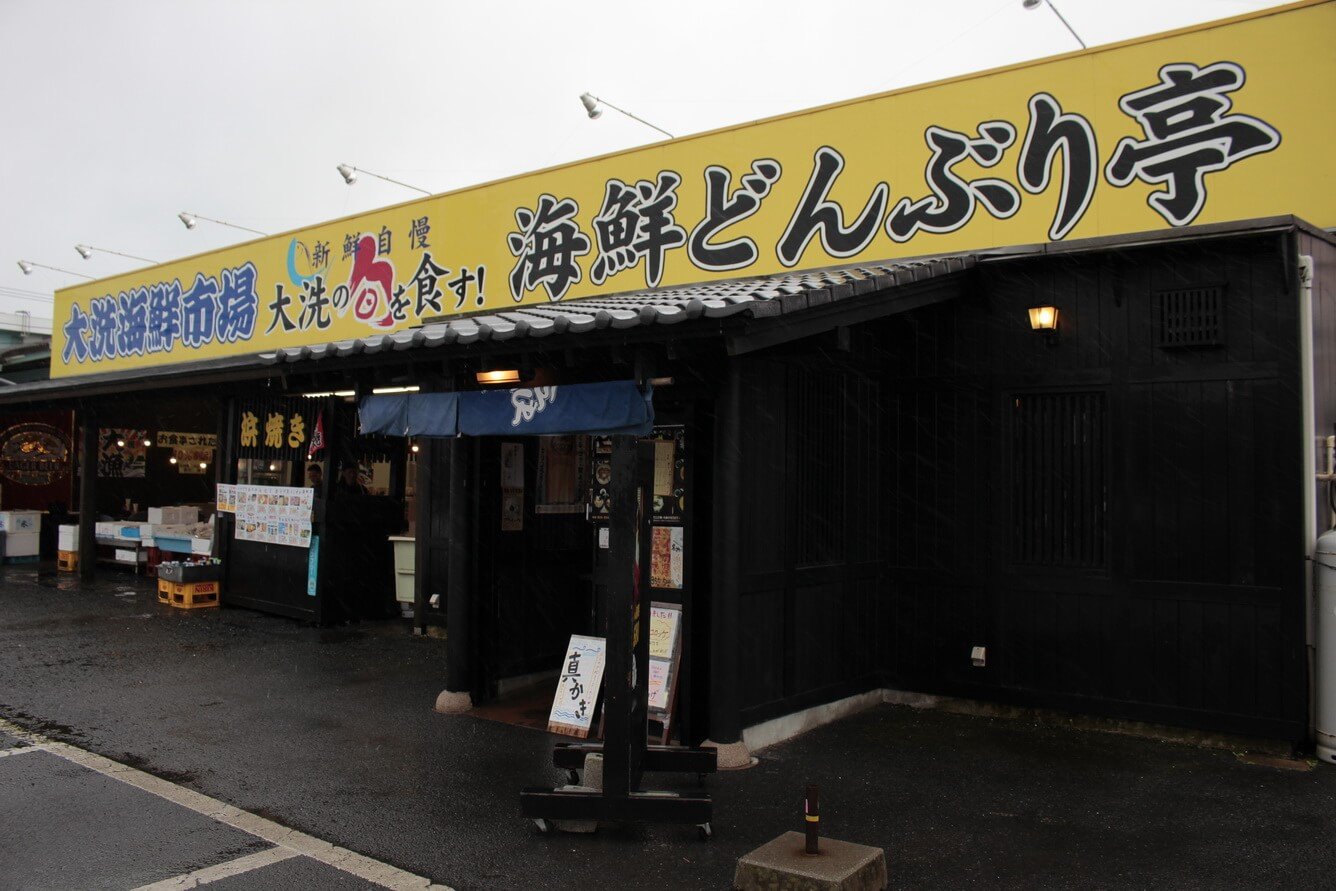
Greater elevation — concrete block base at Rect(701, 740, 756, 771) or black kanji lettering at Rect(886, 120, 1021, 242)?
black kanji lettering at Rect(886, 120, 1021, 242)

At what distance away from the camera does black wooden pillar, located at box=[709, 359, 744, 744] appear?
6.97 m

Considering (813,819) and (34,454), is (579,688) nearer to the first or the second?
(813,819)

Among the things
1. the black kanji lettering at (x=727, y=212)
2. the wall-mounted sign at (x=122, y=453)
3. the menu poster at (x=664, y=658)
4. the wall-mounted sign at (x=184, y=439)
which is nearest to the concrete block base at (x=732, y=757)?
the menu poster at (x=664, y=658)

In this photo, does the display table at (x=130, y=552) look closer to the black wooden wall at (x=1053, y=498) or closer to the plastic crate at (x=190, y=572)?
the plastic crate at (x=190, y=572)

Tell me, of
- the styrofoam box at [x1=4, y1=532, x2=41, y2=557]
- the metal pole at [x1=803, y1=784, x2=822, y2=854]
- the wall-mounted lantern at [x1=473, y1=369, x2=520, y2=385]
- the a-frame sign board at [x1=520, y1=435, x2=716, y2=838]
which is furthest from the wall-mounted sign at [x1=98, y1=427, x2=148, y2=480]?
the metal pole at [x1=803, y1=784, x2=822, y2=854]

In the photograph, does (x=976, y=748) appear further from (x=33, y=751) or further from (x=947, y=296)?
(x=33, y=751)

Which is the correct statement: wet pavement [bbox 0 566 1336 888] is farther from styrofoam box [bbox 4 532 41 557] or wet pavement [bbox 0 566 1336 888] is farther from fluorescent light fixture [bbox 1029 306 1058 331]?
styrofoam box [bbox 4 532 41 557]

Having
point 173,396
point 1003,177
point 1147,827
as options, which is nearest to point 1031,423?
point 1003,177

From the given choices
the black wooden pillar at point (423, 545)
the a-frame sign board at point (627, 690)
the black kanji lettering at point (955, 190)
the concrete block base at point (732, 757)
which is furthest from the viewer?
the black wooden pillar at point (423, 545)

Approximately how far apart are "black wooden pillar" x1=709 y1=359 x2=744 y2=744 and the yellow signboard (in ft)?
9.46

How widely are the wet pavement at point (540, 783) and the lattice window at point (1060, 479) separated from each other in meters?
1.46

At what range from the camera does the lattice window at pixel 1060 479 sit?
25.8 ft

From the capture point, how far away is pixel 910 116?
8.95 meters

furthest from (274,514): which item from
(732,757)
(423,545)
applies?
(732,757)
